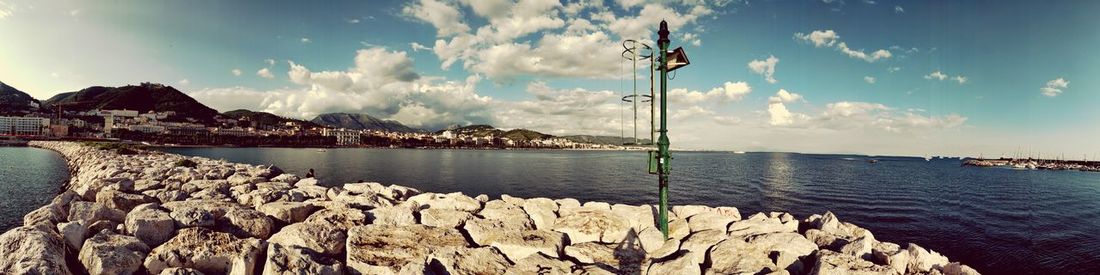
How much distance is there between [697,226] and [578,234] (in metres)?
3.64

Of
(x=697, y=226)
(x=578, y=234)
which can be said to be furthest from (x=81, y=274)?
(x=697, y=226)

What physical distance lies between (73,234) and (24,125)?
239886mm

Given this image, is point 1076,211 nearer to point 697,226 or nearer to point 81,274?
point 697,226

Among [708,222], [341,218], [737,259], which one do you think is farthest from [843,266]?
[341,218]

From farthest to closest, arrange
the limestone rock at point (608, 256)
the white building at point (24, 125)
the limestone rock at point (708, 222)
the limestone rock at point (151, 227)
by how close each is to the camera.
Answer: the white building at point (24, 125) → the limestone rock at point (708, 222) → the limestone rock at point (151, 227) → the limestone rock at point (608, 256)

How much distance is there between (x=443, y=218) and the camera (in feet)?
37.7

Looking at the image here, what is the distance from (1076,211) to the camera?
3066 cm

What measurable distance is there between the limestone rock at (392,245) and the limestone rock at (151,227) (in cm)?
370

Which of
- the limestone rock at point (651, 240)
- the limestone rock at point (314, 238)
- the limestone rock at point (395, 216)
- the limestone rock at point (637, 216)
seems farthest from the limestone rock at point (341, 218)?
the limestone rock at point (651, 240)

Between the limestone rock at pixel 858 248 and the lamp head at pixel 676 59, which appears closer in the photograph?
the lamp head at pixel 676 59

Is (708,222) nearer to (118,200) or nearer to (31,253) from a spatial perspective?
(31,253)

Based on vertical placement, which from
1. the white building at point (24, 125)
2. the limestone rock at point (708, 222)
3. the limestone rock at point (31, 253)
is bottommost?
the limestone rock at point (708, 222)

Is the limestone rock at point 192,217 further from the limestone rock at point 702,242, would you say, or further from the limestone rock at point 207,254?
the limestone rock at point 702,242

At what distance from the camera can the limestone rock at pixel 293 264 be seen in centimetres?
697
